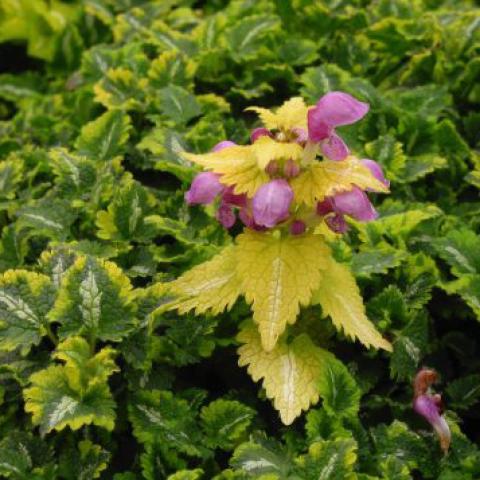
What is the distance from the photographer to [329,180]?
1.32m

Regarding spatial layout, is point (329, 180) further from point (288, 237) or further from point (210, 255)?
point (210, 255)

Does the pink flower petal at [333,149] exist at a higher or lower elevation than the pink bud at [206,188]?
higher

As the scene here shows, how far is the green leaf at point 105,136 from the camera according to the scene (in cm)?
206

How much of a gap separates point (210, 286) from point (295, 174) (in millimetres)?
280

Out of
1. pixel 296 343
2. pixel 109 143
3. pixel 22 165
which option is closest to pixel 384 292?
pixel 296 343

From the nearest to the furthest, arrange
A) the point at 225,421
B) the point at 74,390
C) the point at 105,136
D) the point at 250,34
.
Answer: the point at 74,390
the point at 225,421
the point at 105,136
the point at 250,34

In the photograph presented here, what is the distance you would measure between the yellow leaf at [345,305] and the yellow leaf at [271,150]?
0.23 metres

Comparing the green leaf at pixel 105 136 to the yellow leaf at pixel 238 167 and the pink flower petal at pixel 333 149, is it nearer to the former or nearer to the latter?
the yellow leaf at pixel 238 167

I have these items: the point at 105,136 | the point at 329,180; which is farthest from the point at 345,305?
the point at 105,136

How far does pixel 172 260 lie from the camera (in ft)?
5.71

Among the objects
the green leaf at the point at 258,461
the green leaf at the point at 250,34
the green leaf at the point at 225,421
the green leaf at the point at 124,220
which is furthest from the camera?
the green leaf at the point at 250,34

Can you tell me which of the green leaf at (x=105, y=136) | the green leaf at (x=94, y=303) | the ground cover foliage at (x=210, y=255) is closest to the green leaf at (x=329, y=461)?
the ground cover foliage at (x=210, y=255)

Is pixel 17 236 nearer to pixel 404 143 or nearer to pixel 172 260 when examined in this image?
pixel 172 260

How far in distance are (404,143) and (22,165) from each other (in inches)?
42.3
